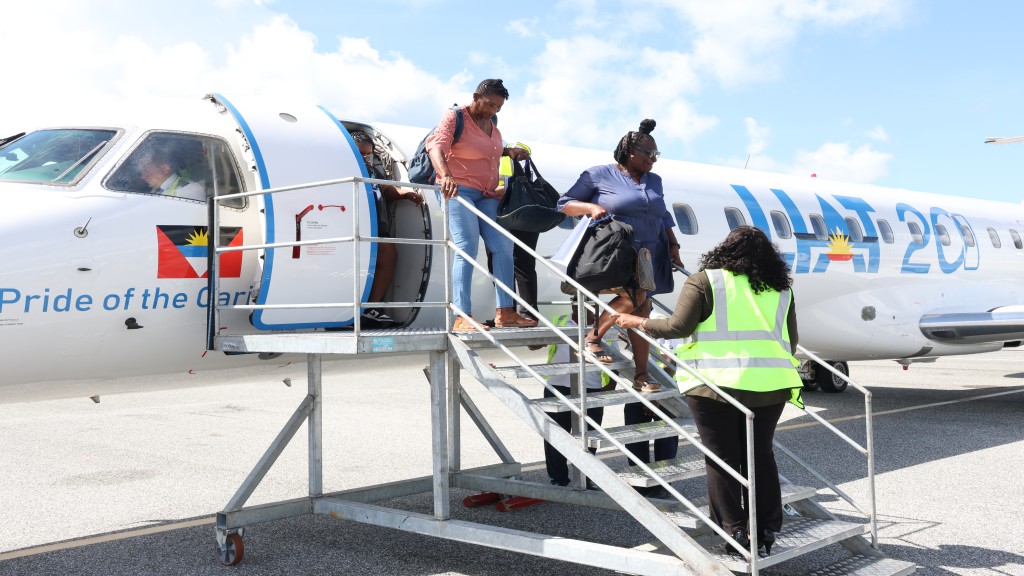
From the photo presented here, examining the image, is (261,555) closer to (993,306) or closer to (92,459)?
(92,459)

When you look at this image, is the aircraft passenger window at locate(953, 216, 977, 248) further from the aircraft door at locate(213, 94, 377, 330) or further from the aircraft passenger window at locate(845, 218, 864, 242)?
the aircraft door at locate(213, 94, 377, 330)

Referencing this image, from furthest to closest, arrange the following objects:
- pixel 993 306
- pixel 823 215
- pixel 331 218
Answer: pixel 993 306 → pixel 823 215 → pixel 331 218

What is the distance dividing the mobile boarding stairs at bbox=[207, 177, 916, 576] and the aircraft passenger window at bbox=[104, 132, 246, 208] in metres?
0.32

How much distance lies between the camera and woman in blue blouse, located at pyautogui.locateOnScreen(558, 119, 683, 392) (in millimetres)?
6102

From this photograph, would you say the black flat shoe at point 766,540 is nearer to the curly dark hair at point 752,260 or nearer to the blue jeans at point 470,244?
the curly dark hair at point 752,260

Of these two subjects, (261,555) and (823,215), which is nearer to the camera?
(261,555)

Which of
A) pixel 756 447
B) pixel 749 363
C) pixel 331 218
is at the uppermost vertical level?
pixel 331 218

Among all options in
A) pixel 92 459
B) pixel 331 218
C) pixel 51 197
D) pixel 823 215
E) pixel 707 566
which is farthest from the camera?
pixel 823 215

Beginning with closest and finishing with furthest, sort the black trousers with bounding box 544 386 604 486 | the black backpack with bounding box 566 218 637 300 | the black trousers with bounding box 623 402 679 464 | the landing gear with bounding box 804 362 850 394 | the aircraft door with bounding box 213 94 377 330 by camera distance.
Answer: the black backpack with bounding box 566 218 637 300 < the aircraft door with bounding box 213 94 377 330 < the black trousers with bounding box 623 402 679 464 < the black trousers with bounding box 544 386 604 486 < the landing gear with bounding box 804 362 850 394

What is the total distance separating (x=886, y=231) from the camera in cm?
1264

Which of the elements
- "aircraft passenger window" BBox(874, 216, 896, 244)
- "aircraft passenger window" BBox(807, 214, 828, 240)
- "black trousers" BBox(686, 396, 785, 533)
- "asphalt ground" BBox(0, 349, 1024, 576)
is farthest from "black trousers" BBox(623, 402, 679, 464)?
"aircraft passenger window" BBox(874, 216, 896, 244)

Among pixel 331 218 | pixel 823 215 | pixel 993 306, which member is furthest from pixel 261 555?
pixel 993 306

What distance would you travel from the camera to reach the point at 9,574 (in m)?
6.06

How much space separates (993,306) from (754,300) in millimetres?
11413
